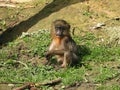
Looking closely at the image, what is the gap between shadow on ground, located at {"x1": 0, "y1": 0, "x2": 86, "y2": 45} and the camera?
12262mm

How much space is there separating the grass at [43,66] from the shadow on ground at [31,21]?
413mm

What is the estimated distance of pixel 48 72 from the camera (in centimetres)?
990

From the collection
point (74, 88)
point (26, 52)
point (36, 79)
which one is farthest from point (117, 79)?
point (26, 52)

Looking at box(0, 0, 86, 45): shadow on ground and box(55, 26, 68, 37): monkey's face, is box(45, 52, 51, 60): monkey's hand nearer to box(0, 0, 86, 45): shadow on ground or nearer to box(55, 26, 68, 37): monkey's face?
box(55, 26, 68, 37): monkey's face

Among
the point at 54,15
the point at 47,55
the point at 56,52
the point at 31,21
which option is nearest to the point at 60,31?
the point at 56,52

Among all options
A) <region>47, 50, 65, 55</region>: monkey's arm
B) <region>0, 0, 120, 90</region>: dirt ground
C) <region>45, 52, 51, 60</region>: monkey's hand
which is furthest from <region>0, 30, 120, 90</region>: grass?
<region>0, 0, 120, 90</region>: dirt ground

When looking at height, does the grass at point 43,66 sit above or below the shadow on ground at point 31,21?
below

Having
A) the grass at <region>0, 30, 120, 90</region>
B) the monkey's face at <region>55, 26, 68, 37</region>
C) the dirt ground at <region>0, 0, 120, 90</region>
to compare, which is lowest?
the grass at <region>0, 30, 120, 90</region>

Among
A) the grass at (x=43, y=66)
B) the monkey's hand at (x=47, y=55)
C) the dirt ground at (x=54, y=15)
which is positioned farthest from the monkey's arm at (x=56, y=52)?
the dirt ground at (x=54, y=15)

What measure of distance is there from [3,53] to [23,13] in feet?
8.63

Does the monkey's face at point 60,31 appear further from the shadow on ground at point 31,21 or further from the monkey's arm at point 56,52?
the shadow on ground at point 31,21

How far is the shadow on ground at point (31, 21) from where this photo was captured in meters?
12.3

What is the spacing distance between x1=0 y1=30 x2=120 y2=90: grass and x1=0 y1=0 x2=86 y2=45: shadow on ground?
1.35ft

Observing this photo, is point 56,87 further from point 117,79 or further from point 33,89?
point 117,79
